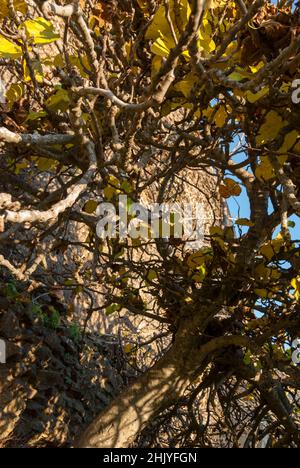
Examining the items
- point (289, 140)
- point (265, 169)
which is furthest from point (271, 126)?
point (265, 169)

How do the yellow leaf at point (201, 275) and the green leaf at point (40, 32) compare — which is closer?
the green leaf at point (40, 32)

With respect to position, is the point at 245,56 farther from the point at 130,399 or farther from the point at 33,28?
the point at 130,399

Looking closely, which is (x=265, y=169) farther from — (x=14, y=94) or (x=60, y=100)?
(x=14, y=94)

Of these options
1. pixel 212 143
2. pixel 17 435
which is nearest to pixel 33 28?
pixel 212 143

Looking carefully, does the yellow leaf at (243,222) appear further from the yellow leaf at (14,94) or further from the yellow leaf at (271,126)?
the yellow leaf at (14,94)

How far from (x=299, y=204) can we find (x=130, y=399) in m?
1.17

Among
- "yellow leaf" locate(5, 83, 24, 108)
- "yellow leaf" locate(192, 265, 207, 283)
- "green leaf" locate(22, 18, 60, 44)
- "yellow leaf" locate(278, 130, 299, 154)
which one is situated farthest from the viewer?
"yellow leaf" locate(192, 265, 207, 283)

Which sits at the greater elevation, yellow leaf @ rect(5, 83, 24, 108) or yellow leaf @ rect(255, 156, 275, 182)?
yellow leaf @ rect(5, 83, 24, 108)

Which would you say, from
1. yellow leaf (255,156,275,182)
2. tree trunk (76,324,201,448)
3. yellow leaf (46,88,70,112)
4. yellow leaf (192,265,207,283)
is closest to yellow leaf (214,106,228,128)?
yellow leaf (255,156,275,182)

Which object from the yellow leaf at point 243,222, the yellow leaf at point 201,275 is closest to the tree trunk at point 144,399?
the yellow leaf at point 201,275

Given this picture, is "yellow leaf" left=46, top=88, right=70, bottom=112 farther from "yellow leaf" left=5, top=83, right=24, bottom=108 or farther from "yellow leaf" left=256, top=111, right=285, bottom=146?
"yellow leaf" left=256, top=111, right=285, bottom=146

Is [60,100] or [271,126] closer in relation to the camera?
[271,126]

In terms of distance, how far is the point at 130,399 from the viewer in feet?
6.43

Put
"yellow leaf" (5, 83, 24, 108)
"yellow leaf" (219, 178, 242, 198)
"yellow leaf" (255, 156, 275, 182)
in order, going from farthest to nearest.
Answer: "yellow leaf" (219, 178, 242, 198), "yellow leaf" (5, 83, 24, 108), "yellow leaf" (255, 156, 275, 182)
